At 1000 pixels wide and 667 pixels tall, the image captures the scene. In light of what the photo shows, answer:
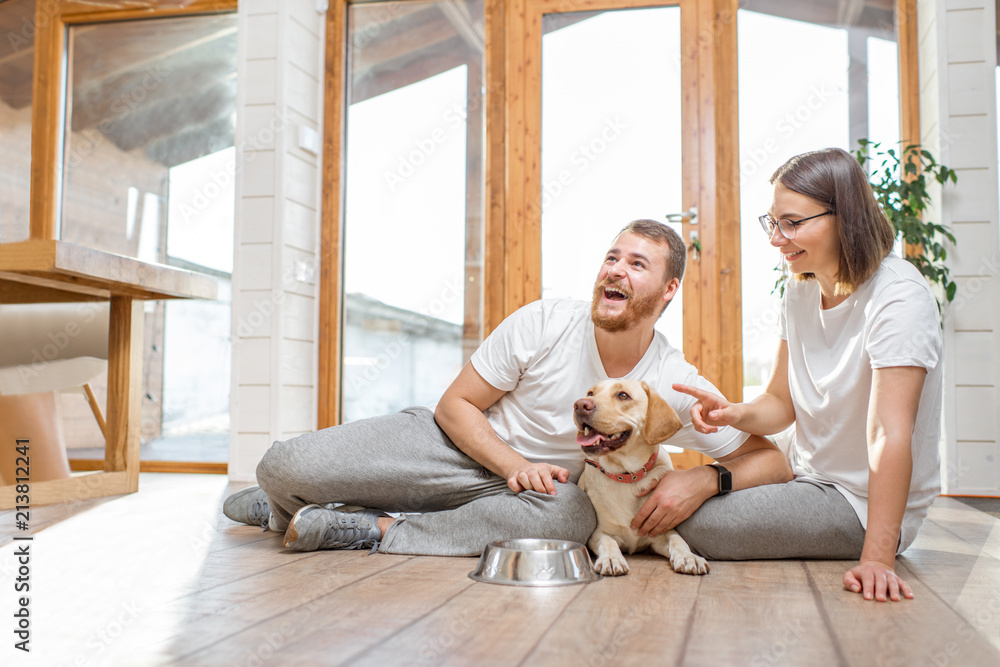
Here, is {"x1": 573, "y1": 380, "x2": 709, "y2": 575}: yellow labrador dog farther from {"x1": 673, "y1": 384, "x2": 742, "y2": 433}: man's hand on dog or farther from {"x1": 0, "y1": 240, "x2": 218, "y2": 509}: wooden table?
{"x1": 0, "y1": 240, "x2": 218, "y2": 509}: wooden table

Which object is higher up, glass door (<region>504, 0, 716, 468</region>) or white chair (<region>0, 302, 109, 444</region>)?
glass door (<region>504, 0, 716, 468</region>)

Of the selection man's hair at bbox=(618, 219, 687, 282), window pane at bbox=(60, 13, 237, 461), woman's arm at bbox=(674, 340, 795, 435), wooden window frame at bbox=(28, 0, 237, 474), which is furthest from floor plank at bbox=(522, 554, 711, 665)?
wooden window frame at bbox=(28, 0, 237, 474)

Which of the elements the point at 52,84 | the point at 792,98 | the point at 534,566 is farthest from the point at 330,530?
the point at 52,84

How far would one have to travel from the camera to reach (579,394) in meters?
2.02

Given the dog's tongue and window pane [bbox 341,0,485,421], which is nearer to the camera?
the dog's tongue

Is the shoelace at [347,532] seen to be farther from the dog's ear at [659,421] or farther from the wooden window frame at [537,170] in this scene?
the wooden window frame at [537,170]

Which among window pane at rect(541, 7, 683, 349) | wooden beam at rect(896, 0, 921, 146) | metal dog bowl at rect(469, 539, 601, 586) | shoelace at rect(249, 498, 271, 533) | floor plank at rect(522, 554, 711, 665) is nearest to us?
floor plank at rect(522, 554, 711, 665)

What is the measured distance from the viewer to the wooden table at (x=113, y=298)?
2.63m

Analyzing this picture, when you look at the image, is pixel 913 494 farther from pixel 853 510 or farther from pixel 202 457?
pixel 202 457

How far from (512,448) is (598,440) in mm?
330

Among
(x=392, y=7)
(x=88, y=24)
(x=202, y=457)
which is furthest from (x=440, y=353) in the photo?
(x=88, y=24)

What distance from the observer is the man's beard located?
1950mm

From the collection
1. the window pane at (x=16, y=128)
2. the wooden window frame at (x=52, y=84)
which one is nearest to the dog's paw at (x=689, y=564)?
the wooden window frame at (x=52, y=84)

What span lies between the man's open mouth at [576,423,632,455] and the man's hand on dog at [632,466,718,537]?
0.16 metres
